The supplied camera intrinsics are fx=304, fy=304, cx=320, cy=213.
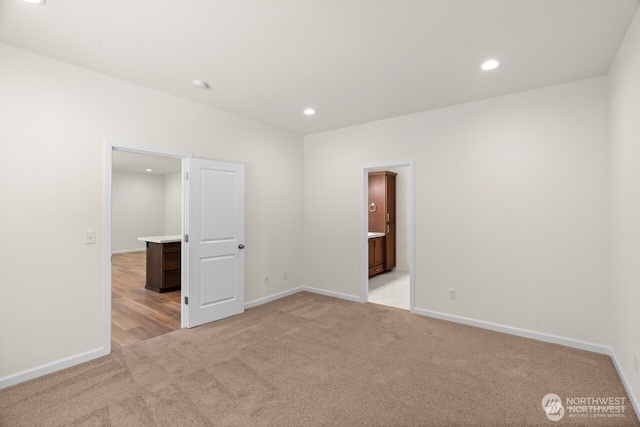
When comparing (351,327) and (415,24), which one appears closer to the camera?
(415,24)

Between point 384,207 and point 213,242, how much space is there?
3.96 m

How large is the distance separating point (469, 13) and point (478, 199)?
7.22 feet

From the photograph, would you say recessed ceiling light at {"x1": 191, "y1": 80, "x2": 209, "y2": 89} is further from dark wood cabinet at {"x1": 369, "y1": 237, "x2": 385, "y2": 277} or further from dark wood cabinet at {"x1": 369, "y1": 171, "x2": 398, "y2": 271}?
dark wood cabinet at {"x1": 369, "y1": 171, "x2": 398, "y2": 271}

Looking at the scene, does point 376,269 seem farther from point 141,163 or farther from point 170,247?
point 141,163

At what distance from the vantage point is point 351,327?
368 centimetres

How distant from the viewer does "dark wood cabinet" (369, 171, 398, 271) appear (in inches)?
264

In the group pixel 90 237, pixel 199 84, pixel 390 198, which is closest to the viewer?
pixel 90 237

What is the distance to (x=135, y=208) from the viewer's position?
34.3 feet

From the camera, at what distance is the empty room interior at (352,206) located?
2158mm

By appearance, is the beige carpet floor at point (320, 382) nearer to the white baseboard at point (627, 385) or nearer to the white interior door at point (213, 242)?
the white baseboard at point (627, 385)

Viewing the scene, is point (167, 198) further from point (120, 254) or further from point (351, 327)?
point (351, 327)

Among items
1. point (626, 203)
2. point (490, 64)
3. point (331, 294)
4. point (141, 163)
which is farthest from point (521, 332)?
point (141, 163)

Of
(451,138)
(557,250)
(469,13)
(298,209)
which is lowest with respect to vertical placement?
(557,250)

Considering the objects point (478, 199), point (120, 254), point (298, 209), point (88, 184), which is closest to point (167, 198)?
point (120, 254)
